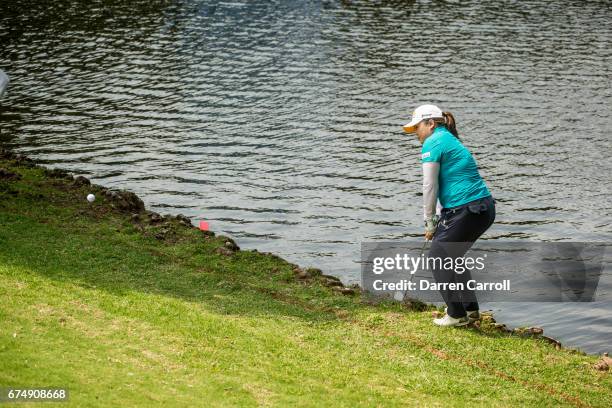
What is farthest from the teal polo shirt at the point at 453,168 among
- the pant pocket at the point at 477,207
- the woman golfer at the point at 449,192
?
the pant pocket at the point at 477,207

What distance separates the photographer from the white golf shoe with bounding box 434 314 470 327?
47.3 ft

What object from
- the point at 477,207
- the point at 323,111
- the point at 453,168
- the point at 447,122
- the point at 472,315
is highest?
the point at 447,122

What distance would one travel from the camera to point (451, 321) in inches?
567

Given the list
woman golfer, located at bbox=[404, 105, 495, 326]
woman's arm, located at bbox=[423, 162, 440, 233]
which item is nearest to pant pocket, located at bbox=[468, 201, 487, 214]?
woman golfer, located at bbox=[404, 105, 495, 326]

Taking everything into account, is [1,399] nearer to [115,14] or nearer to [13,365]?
[13,365]

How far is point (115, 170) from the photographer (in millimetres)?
27688

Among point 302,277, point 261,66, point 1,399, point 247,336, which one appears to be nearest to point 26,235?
point 302,277

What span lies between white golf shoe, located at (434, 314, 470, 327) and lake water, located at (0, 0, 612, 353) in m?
3.69

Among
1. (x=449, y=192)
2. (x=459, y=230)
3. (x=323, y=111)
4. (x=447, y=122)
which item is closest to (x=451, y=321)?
(x=459, y=230)

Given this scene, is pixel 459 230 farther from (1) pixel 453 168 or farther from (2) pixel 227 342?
(2) pixel 227 342

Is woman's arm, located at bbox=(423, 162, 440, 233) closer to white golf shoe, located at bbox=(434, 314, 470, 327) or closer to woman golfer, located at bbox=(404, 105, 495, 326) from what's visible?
woman golfer, located at bbox=(404, 105, 495, 326)

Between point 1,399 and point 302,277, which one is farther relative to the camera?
point 302,277

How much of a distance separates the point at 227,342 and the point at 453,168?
4.20 meters

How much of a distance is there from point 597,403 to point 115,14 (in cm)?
4707
